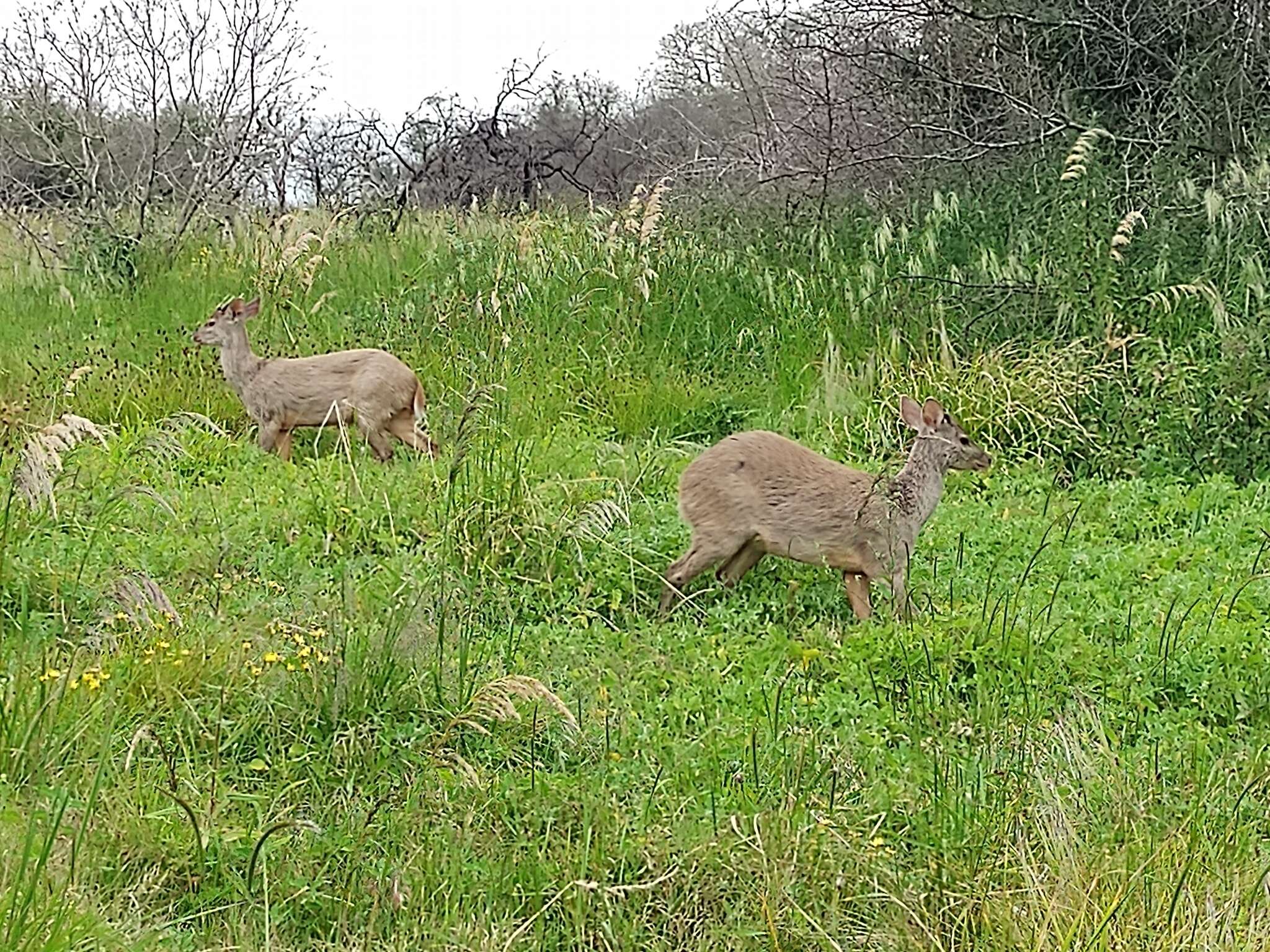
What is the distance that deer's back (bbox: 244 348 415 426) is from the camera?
7.50 meters

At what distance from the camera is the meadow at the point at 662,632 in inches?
126

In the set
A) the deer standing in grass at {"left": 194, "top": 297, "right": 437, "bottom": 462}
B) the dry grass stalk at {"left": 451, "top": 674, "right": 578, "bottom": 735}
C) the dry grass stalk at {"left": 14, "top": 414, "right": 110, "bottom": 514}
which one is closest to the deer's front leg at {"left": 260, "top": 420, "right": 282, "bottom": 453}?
the deer standing in grass at {"left": 194, "top": 297, "right": 437, "bottom": 462}

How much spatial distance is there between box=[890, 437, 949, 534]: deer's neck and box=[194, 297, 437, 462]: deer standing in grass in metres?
2.72

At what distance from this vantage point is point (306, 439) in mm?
8016

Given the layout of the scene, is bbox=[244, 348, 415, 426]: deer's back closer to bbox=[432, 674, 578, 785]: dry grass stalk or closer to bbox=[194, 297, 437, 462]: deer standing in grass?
bbox=[194, 297, 437, 462]: deer standing in grass

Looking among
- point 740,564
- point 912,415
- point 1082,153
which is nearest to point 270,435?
point 740,564

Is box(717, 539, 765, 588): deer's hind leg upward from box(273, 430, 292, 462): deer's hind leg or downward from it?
downward

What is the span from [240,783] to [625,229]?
6.66 m

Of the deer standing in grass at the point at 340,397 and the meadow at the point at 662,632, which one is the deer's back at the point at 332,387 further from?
the meadow at the point at 662,632

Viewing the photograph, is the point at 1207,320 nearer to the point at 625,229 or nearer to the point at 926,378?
the point at 926,378

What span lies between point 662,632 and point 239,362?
405cm

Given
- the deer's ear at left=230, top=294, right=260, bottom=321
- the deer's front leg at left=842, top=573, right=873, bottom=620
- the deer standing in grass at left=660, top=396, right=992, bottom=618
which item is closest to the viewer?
the deer's front leg at left=842, top=573, right=873, bottom=620

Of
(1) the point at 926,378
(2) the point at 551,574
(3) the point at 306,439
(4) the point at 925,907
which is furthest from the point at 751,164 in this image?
(4) the point at 925,907

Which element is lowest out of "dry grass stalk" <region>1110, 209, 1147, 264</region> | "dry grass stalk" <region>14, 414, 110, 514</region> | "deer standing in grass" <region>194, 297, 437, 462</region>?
"deer standing in grass" <region>194, 297, 437, 462</region>
